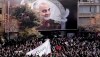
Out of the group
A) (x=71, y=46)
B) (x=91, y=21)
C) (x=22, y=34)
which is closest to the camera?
(x=71, y=46)

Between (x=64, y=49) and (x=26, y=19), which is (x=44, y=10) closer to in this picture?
(x=26, y=19)

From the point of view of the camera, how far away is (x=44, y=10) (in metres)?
69.2

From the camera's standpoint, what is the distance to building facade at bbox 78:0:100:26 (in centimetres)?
7238

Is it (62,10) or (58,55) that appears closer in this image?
(58,55)

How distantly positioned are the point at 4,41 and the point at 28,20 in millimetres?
7076

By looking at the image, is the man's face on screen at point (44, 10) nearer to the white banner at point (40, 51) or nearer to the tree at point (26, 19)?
the tree at point (26, 19)

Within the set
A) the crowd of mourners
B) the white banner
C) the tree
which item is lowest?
the crowd of mourners

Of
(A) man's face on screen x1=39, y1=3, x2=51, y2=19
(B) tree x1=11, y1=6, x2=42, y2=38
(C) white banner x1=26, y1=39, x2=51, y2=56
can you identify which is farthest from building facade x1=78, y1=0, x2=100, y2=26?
(C) white banner x1=26, y1=39, x2=51, y2=56

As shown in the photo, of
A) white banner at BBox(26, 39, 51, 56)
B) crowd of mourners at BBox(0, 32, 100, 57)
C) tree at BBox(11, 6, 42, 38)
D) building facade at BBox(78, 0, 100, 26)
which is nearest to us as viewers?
white banner at BBox(26, 39, 51, 56)

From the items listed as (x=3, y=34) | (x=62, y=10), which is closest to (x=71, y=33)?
(x=62, y=10)

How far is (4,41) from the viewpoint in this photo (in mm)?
61312

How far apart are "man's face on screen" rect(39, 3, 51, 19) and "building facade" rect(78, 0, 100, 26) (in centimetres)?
427

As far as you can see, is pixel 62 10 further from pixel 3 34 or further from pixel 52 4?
pixel 3 34

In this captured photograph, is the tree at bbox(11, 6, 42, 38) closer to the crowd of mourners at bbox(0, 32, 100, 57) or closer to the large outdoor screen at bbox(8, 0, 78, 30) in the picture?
the large outdoor screen at bbox(8, 0, 78, 30)
